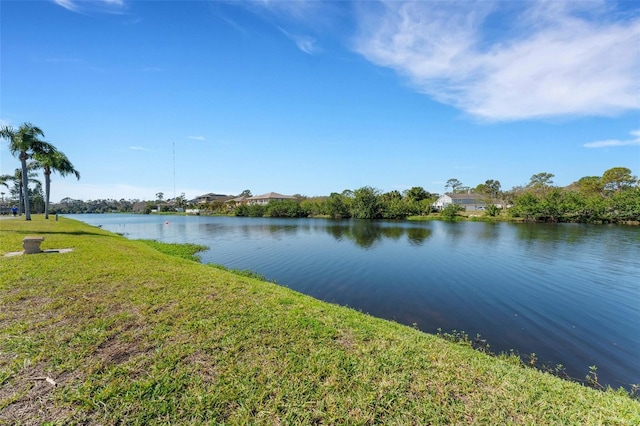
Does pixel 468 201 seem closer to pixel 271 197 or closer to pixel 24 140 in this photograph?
pixel 271 197

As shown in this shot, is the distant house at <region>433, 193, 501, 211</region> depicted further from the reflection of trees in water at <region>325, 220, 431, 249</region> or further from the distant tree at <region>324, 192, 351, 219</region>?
the reflection of trees in water at <region>325, 220, 431, 249</region>

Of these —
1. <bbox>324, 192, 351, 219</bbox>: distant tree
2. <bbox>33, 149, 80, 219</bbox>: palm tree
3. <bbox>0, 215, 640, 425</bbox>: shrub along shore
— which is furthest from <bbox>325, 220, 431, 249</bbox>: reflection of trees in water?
<bbox>324, 192, 351, 219</bbox>: distant tree

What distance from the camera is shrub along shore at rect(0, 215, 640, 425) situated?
3074mm

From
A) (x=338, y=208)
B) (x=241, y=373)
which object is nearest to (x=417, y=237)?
(x=241, y=373)

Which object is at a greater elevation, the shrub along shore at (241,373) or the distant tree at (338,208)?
the distant tree at (338,208)

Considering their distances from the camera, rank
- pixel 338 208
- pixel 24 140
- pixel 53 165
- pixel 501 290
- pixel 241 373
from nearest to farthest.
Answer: pixel 241 373, pixel 501 290, pixel 24 140, pixel 53 165, pixel 338 208

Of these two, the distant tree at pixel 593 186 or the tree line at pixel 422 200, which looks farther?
the distant tree at pixel 593 186

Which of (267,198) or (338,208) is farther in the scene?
(267,198)

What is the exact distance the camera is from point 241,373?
12.0 ft

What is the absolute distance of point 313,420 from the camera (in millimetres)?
3006

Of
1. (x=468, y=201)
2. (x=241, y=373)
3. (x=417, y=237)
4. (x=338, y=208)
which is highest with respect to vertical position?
(x=468, y=201)

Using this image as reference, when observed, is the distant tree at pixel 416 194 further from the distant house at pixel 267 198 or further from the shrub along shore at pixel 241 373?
the shrub along shore at pixel 241 373

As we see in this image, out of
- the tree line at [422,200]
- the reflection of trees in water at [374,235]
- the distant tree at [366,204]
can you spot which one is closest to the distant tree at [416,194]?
the tree line at [422,200]

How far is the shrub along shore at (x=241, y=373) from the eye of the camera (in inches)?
121
